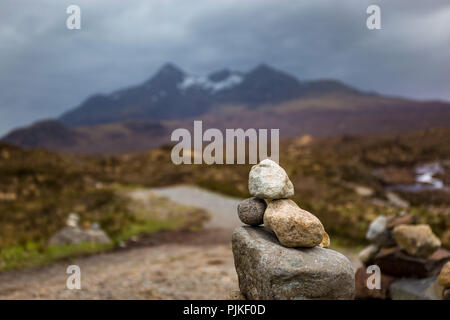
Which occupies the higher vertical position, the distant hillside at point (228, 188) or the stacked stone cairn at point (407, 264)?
the stacked stone cairn at point (407, 264)

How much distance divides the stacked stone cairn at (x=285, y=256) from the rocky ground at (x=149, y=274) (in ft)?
5.08

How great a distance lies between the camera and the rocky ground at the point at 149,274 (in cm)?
1030

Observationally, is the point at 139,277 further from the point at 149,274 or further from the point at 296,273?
the point at 296,273

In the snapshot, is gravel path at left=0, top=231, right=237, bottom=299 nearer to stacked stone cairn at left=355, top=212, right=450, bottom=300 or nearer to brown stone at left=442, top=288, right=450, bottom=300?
stacked stone cairn at left=355, top=212, right=450, bottom=300

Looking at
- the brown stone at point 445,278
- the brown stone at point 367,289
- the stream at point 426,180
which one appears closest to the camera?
the brown stone at point 445,278

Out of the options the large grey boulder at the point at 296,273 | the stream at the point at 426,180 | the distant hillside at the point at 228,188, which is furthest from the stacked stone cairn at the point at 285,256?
the stream at the point at 426,180

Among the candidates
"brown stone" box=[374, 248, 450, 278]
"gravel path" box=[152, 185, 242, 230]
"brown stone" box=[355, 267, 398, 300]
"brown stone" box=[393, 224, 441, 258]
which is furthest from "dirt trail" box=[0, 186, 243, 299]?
"brown stone" box=[393, 224, 441, 258]

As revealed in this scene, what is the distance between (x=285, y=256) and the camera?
231 inches

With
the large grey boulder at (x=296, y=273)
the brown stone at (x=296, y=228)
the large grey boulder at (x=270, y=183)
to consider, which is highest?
the large grey boulder at (x=270, y=183)

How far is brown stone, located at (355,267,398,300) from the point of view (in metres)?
8.84

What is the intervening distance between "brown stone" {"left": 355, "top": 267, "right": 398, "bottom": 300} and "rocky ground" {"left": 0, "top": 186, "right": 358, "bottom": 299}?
324cm

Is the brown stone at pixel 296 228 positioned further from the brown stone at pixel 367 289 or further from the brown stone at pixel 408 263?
the brown stone at pixel 408 263
